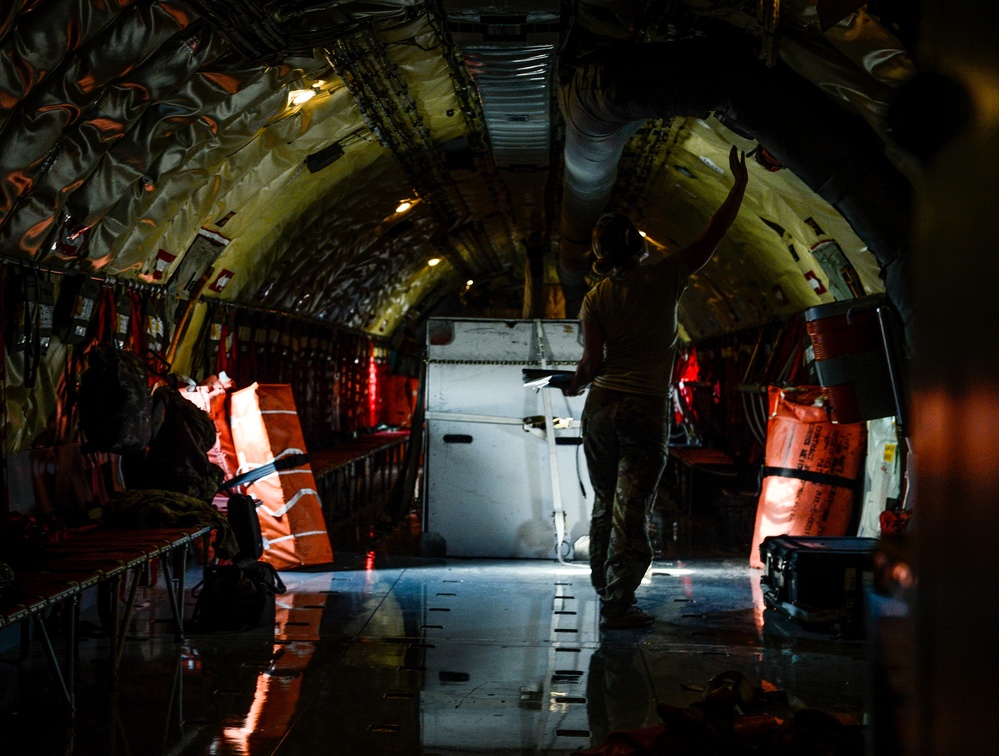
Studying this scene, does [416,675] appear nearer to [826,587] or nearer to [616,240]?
[826,587]

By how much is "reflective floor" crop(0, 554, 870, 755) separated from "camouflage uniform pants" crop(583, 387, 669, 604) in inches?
13.7

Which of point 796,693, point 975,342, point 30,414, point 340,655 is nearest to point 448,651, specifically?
point 340,655

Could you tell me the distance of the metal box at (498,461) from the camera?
26.6 ft

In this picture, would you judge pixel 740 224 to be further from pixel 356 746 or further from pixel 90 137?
pixel 356 746

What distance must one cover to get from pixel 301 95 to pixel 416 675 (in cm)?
442

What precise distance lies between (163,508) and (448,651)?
198 centimetres

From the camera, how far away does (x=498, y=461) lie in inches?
320

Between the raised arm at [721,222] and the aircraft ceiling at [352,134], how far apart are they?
0.42 meters

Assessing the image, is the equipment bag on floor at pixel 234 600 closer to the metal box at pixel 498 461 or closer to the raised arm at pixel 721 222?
the metal box at pixel 498 461

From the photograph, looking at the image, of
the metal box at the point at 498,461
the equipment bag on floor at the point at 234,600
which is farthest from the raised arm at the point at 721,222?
the equipment bag on floor at the point at 234,600

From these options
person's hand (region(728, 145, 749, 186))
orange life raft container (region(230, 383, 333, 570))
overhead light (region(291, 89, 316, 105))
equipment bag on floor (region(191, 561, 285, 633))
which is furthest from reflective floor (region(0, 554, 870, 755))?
overhead light (region(291, 89, 316, 105))

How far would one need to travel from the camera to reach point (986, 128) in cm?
96

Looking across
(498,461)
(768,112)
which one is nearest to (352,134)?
(498,461)

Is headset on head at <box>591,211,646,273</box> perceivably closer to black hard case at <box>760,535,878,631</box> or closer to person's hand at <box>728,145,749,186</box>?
person's hand at <box>728,145,749,186</box>
